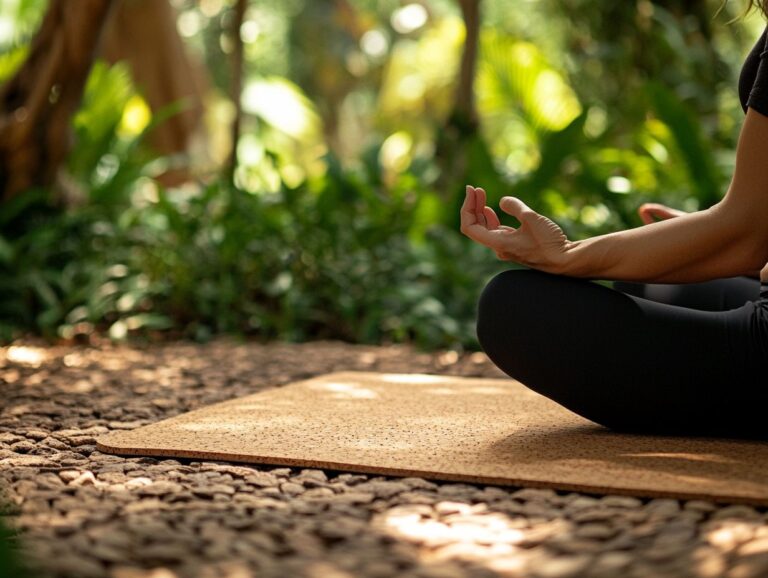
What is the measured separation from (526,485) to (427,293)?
215 centimetres

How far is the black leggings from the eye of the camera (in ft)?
6.13

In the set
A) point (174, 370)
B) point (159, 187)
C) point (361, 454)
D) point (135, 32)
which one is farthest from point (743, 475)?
point (135, 32)

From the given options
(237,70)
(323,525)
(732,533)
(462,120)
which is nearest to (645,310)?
(732,533)

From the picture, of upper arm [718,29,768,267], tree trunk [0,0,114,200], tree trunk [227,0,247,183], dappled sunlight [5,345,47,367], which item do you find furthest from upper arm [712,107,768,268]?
tree trunk [227,0,247,183]

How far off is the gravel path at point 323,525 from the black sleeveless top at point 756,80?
72 cm

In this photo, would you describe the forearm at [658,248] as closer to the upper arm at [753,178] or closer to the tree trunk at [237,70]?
the upper arm at [753,178]

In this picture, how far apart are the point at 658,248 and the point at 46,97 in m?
3.15

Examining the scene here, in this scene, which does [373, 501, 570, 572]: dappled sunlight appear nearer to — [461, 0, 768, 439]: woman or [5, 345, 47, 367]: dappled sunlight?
[461, 0, 768, 439]: woman

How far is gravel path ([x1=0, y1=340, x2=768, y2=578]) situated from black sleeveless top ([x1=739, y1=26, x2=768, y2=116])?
0.72m

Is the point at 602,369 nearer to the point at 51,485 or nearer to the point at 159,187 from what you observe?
the point at 51,485

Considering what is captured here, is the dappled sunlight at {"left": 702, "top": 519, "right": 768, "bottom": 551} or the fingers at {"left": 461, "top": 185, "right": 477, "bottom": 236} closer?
the dappled sunlight at {"left": 702, "top": 519, "right": 768, "bottom": 551}

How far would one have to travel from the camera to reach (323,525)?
4.96 feet

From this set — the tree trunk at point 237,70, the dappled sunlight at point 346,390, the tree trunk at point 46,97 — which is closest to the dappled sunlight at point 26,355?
the tree trunk at point 46,97

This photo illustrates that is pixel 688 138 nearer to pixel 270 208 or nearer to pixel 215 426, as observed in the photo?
pixel 270 208
